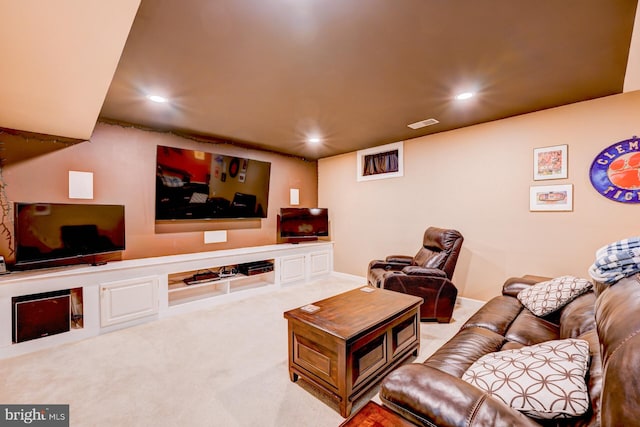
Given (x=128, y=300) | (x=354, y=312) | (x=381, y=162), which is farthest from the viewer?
(x=381, y=162)

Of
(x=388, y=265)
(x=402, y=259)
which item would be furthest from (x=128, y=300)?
(x=402, y=259)

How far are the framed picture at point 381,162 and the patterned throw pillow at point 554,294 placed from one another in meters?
2.54

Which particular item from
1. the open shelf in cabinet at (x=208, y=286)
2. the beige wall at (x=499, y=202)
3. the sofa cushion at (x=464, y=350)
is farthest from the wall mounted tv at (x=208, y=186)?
the sofa cushion at (x=464, y=350)

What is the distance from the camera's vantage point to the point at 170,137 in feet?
12.6

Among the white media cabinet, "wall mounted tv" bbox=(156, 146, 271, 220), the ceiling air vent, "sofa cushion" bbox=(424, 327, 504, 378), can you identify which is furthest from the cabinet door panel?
the ceiling air vent

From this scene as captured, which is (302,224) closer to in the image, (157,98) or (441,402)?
(157,98)

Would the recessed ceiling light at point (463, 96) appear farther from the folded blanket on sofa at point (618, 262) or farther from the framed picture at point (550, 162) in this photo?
the folded blanket on sofa at point (618, 262)

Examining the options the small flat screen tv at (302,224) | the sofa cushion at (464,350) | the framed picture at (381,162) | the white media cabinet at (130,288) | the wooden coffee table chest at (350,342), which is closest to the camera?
the sofa cushion at (464,350)

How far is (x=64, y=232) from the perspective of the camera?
2816 millimetres

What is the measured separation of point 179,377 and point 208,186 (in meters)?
2.59

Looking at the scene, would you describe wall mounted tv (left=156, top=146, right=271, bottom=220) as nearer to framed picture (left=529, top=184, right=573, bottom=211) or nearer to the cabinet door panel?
the cabinet door panel

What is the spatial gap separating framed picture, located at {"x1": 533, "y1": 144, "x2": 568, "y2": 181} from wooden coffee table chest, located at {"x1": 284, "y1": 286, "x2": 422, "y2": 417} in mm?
2185

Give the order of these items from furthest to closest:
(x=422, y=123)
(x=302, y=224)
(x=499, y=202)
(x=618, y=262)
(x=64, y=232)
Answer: (x=302, y=224), (x=422, y=123), (x=499, y=202), (x=64, y=232), (x=618, y=262)

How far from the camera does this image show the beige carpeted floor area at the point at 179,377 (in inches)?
67.5
